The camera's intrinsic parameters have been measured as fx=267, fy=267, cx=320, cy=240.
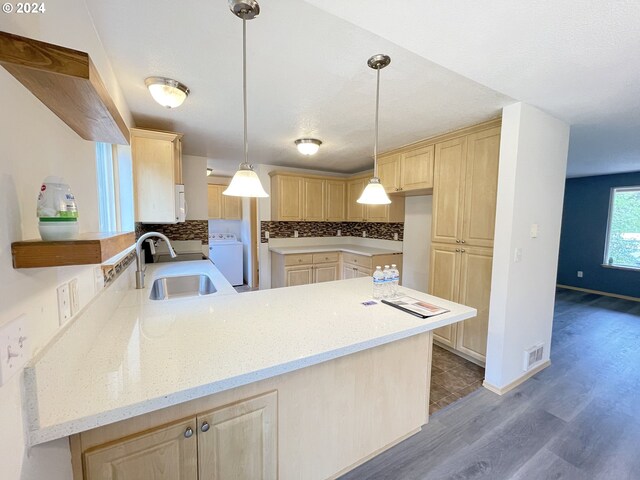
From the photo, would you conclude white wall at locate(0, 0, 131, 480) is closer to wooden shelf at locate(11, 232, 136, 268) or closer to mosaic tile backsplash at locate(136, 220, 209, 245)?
wooden shelf at locate(11, 232, 136, 268)

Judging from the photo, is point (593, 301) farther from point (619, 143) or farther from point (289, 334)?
point (289, 334)

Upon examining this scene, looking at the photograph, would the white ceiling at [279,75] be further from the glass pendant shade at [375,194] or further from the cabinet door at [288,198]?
the cabinet door at [288,198]

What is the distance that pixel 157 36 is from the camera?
1336mm

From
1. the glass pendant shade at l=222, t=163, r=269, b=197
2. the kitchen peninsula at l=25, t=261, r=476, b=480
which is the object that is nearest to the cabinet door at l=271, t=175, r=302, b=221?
the kitchen peninsula at l=25, t=261, r=476, b=480

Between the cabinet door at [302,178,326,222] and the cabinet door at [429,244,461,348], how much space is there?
2.19 metres

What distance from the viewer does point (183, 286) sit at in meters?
2.46

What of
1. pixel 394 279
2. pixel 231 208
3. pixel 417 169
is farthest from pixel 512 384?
pixel 231 208

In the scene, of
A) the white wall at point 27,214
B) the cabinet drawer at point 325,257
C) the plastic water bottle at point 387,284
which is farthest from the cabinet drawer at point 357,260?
the white wall at point 27,214

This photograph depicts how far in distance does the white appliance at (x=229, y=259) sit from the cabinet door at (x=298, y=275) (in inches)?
69.5

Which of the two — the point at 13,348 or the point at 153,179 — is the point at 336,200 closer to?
the point at 153,179

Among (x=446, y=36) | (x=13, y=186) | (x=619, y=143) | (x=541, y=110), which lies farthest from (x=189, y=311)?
(x=619, y=143)

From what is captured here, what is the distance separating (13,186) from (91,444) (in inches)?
29.9

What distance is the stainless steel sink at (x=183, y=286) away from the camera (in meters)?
2.29

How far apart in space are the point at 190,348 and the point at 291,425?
0.55 metres
